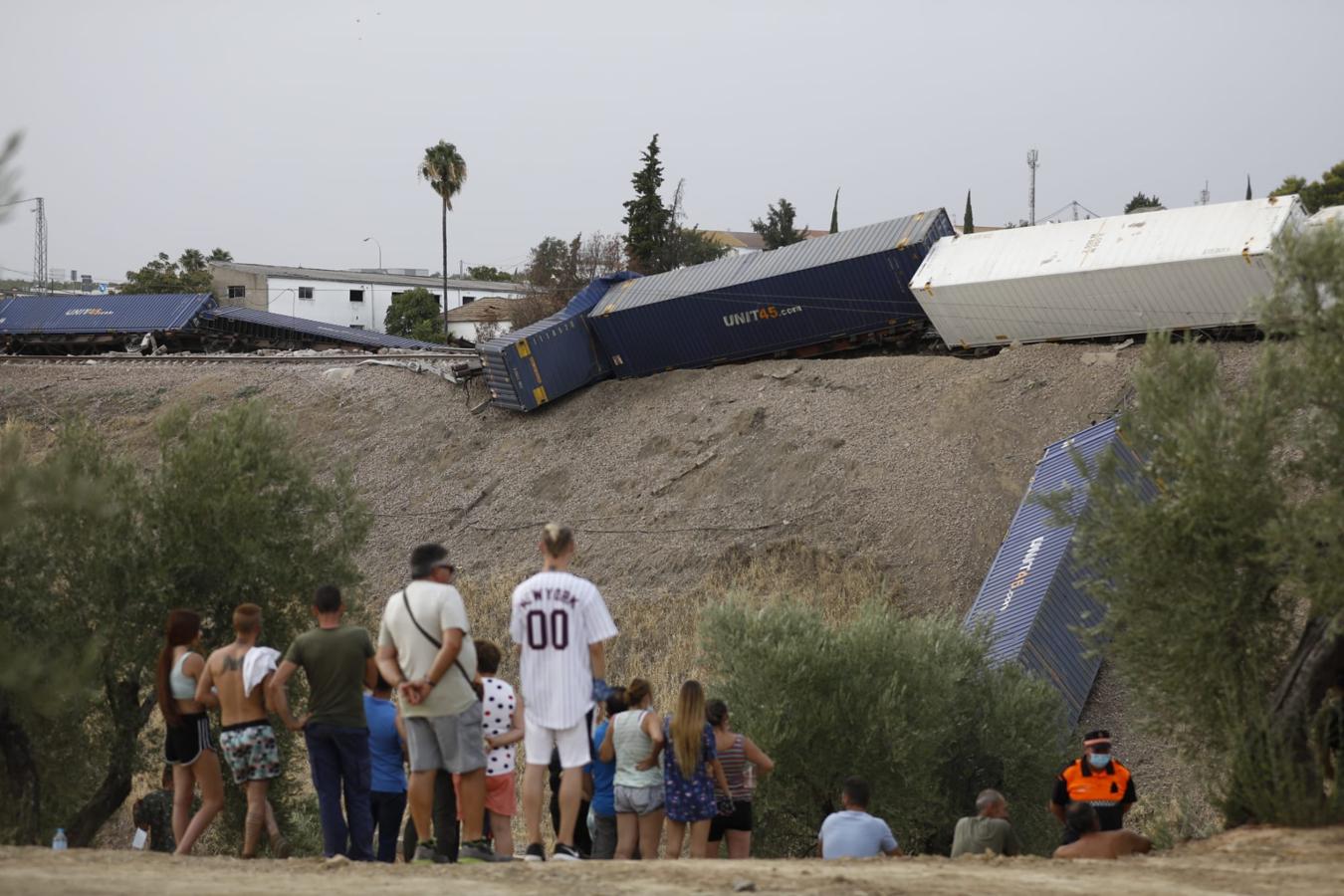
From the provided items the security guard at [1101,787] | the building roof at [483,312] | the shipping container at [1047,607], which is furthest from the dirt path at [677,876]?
the building roof at [483,312]

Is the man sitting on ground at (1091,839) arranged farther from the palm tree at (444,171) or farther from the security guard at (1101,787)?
the palm tree at (444,171)

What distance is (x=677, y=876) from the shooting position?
7883mm

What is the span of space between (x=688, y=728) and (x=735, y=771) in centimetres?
89

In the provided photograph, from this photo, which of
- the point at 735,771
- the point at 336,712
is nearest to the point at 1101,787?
the point at 735,771

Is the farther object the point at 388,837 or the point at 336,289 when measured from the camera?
the point at 336,289

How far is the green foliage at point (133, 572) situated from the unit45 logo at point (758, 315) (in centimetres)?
2272

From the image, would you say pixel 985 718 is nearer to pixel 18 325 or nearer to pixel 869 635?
pixel 869 635

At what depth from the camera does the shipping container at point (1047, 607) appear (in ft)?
69.5

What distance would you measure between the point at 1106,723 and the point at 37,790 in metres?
15.4

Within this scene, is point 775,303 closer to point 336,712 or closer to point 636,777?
point 636,777

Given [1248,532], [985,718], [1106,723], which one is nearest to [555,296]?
[1106,723]

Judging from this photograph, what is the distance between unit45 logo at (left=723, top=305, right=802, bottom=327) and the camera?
37.4 m

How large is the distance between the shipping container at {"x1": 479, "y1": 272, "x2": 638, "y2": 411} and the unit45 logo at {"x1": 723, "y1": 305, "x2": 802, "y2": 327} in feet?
14.8

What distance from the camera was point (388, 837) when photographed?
9609mm
